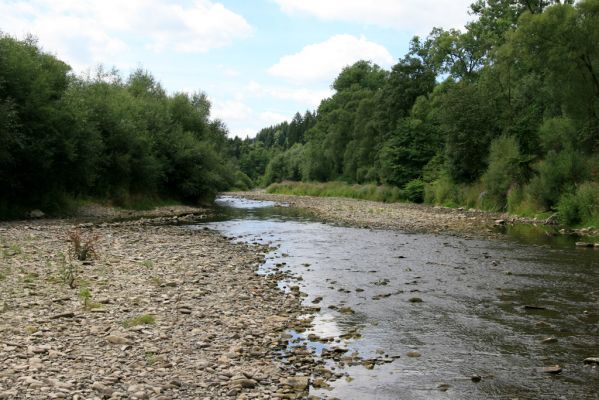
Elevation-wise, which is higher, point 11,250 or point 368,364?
point 11,250

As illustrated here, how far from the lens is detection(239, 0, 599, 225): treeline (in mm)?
36094

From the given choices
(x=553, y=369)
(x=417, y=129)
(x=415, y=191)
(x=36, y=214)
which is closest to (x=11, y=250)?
(x=553, y=369)

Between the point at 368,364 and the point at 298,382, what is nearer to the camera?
the point at 298,382

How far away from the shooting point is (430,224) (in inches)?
1371

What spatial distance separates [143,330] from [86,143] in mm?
29444

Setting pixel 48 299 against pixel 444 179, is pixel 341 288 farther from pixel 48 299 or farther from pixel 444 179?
pixel 444 179

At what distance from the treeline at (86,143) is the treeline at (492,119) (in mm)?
26490

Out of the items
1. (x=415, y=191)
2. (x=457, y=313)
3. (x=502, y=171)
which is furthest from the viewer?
(x=415, y=191)

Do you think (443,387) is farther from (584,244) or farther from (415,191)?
(415,191)

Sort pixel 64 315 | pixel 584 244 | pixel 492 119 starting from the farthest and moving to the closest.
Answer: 1. pixel 492 119
2. pixel 584 244
3. pixel 64 315

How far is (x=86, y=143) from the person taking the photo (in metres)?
35.8

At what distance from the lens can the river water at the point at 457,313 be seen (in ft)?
27.2

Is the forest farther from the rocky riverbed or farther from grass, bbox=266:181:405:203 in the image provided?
the rocky riverbed

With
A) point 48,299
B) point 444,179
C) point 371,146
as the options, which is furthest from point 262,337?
point 371,146
